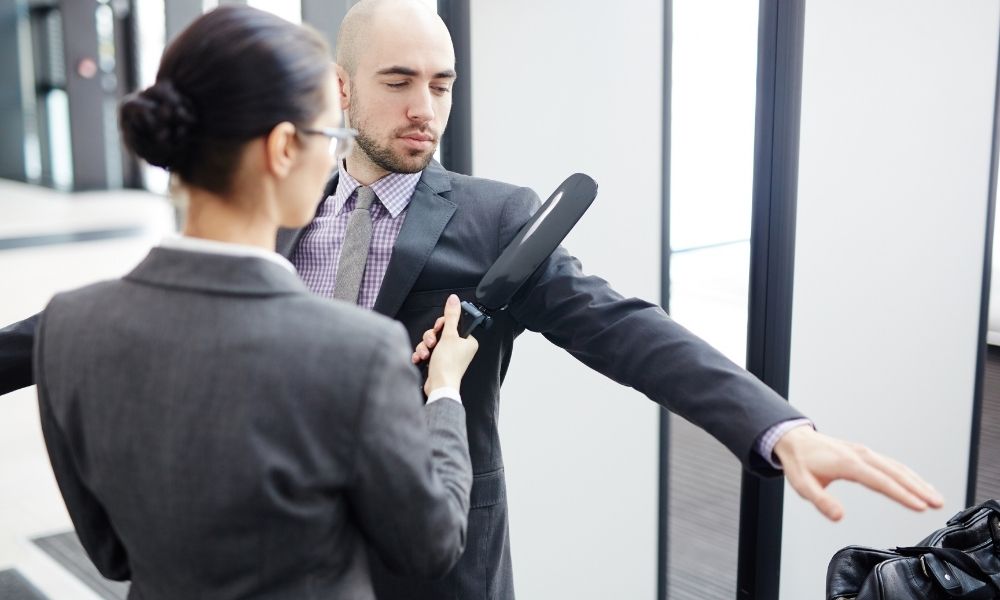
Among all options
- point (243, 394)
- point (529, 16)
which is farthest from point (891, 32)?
point (243, 394)

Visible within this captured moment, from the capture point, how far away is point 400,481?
0.82 metres

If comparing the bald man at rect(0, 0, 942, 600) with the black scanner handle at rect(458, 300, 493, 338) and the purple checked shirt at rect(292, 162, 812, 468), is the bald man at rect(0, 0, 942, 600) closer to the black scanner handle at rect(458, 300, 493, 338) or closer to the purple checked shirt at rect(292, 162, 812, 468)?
the purple checked shirt at rect(292, 162, 812, 468)

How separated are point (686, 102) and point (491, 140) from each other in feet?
2.00

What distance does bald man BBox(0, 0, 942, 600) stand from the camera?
4.33 ft


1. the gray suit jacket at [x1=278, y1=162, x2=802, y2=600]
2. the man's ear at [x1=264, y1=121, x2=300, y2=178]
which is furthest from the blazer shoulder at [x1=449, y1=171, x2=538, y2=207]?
the man's ear at [x1=264, y1=121, x2=300, y2=178]

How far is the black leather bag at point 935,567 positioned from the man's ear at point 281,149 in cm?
142

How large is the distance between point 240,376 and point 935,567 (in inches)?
56.6

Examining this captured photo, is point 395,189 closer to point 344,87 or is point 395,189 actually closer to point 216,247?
point 344,87

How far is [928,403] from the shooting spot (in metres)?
2.56

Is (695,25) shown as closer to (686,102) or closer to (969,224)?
(686,102)

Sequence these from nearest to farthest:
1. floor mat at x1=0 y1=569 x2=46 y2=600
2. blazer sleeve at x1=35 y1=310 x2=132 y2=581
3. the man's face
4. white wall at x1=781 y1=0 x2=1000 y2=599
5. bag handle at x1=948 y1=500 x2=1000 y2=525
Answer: blazer sleeve at x1=35 y1=310 x2=132 y2=581
the man's face
bag handle at x1=948 y1=500 x2=1000 y2=525
white wall at x1=781 y1=0 x2=1000 y2=599
floor mat at x1=0 y1=569 x2=46 y2=600

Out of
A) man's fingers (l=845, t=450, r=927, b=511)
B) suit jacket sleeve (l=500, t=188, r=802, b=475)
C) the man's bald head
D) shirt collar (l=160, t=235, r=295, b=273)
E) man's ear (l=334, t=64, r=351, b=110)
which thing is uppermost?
the man's bald head

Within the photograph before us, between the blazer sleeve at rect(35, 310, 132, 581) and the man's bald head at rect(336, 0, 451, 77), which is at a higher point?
the man's bald head at rect(336, 0, 451, 77)

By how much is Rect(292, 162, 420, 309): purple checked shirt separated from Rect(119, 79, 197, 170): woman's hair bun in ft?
1.73
